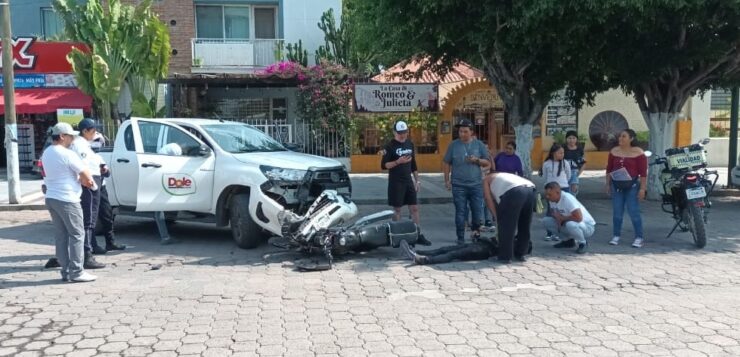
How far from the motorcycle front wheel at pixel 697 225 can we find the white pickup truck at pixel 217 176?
14.7 ft

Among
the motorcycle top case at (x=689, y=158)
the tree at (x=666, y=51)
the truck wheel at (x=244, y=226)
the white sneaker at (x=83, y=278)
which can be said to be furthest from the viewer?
the tree at (x=666, y=51)

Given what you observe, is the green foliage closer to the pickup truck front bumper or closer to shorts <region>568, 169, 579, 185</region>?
shorts <region>568, 169, 579, 185</region>

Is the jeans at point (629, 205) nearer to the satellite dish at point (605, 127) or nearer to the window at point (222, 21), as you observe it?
the satellite dish at point (605, 127)

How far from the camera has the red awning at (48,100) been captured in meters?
18.6

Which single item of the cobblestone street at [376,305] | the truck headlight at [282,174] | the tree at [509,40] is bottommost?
the cobblestone street at [376,305]

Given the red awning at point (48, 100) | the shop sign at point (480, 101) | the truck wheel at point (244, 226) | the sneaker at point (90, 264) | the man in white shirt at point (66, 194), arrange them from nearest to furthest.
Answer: the man in white shirt at point (66, 194), the sneaker at point (90, 264), the truck wheel at point (244, 226), the red awning at point (48, 100), the shop sign at point (480, 101)

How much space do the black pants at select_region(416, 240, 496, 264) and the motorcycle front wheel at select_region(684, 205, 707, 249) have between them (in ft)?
9.19

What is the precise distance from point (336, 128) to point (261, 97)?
4.06 m

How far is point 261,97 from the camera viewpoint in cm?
2170

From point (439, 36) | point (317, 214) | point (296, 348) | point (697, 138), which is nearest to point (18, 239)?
point (317, 214)

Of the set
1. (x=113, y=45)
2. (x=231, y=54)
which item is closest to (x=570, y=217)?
(x=113, y=45)

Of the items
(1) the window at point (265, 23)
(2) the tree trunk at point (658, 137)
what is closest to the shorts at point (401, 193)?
(2) the tree trunk at point (658, 137)

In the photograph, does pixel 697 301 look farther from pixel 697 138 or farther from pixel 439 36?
pixel 697 138

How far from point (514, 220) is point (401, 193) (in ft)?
6.70
